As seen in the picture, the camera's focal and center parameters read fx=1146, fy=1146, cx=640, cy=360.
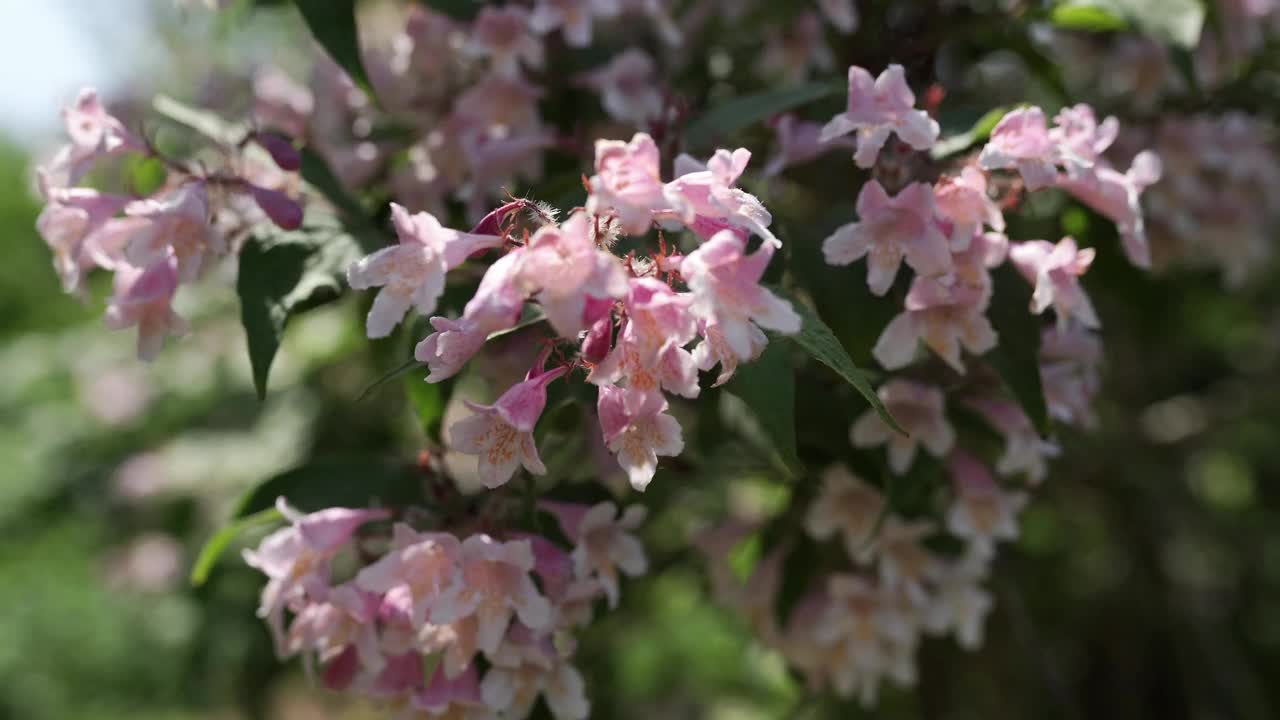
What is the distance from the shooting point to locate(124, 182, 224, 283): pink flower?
990 mm

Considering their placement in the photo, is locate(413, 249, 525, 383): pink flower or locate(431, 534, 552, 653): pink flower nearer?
locate(413, 249, 525, 383): pink flower

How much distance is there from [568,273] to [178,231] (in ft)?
1.61

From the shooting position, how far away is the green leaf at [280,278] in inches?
39.4

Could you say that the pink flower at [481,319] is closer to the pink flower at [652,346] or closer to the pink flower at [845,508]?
the pink flower at [652,346]

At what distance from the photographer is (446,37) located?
4.66ft

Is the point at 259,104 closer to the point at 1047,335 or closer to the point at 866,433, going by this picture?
the point at 866,433

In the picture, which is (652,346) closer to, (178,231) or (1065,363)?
(178,231)

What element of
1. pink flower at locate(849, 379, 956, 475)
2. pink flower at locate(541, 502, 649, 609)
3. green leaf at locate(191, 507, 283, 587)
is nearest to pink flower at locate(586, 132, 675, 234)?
pink flower at locate(541, 502, 649, 609)

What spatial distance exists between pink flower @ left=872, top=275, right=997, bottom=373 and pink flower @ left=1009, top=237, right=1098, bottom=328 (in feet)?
0.18

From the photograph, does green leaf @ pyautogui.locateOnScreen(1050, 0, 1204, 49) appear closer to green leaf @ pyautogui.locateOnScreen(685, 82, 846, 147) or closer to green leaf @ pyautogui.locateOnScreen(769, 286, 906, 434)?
green leaf @ pyautogui.locateOnScreen(685, 82, 846, 147)

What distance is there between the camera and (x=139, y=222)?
106cm

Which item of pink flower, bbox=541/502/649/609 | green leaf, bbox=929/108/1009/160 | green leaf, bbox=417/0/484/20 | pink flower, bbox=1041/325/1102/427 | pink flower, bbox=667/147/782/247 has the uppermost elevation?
pink flower, bbox=667/147/782/247

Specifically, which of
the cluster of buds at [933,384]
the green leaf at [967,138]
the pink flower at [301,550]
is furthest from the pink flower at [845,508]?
the pink flower at [301,550]

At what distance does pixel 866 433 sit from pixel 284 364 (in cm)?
143
